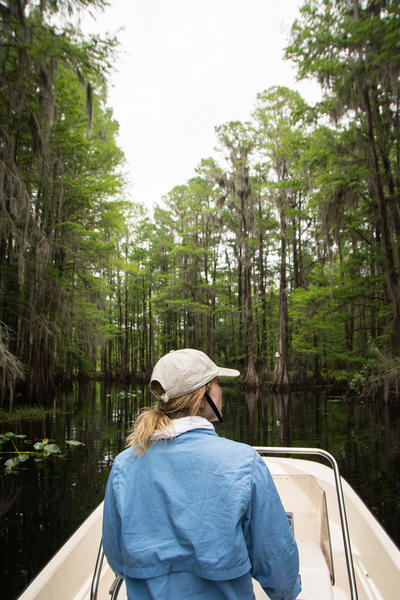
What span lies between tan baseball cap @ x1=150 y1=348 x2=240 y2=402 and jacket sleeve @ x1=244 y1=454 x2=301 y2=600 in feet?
1.00

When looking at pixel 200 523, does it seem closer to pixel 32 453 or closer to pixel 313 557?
pixel 313 557

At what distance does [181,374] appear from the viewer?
4.14 ft

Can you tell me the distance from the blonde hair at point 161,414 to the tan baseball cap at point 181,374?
0.02 meters

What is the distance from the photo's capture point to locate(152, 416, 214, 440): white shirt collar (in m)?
1.13

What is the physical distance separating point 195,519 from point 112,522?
11.5 inches

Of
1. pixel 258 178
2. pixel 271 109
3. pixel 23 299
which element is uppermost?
pixel 271 109

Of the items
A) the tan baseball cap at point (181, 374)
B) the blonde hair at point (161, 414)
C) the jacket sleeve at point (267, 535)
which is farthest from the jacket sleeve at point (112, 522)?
the jacket sleeve at point (267, 535)

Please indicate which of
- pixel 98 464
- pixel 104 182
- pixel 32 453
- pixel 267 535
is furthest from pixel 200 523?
pixel 104 182

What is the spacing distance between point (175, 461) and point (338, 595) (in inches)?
82.1

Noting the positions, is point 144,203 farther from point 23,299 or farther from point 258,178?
point 23,299

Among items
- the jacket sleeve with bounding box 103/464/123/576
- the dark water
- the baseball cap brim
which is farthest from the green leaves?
the baseball cap brim

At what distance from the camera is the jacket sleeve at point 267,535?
3.43 ft

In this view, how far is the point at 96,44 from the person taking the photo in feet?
31.6

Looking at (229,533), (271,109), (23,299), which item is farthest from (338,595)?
(271,109)
